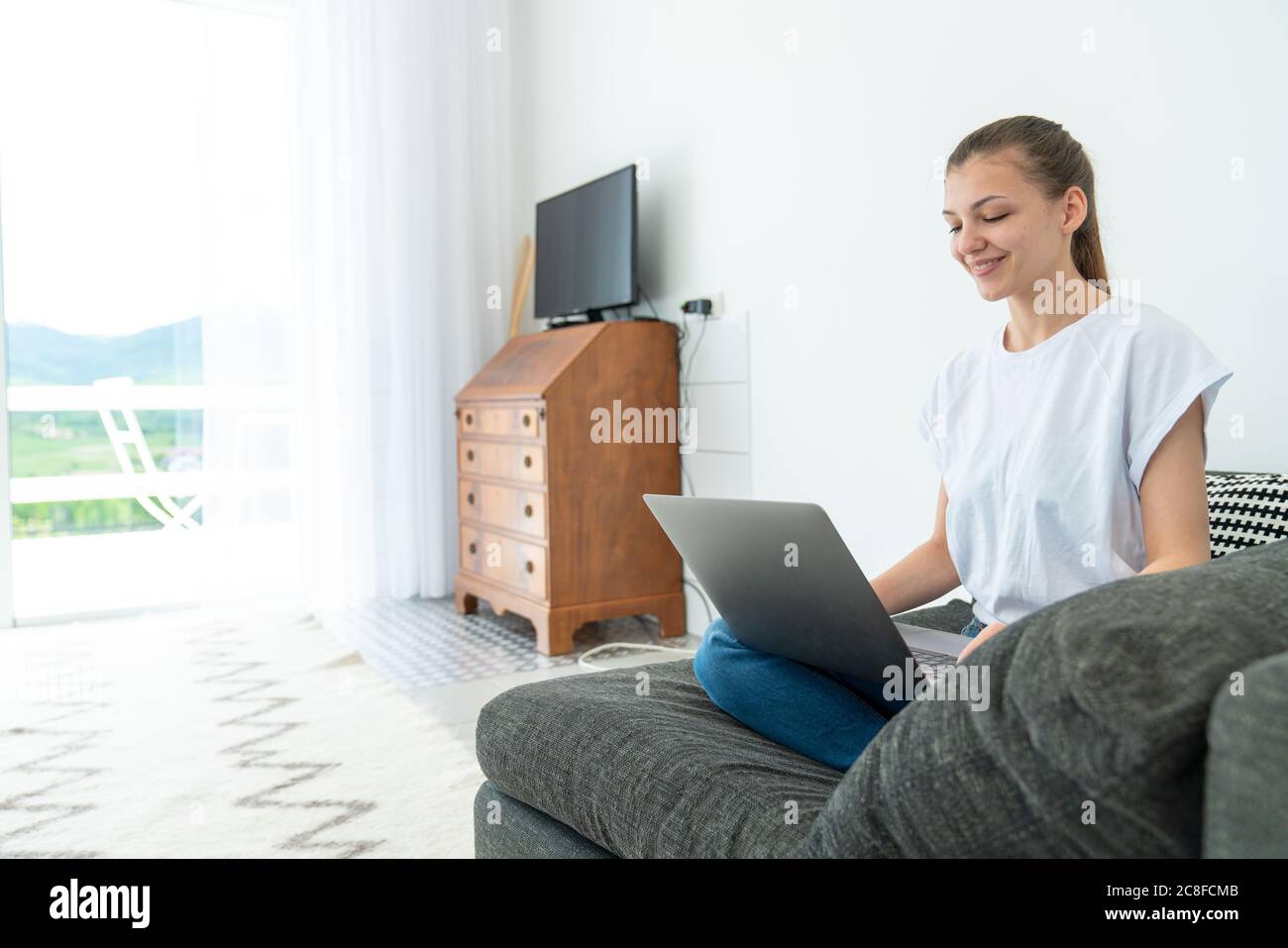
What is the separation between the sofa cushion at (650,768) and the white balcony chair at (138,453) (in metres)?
3.32

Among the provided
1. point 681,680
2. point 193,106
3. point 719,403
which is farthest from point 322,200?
point 681,680

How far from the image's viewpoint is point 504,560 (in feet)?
11.9

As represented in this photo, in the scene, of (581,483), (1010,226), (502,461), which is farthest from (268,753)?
(1010,226)

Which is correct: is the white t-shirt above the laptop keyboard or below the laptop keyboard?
above

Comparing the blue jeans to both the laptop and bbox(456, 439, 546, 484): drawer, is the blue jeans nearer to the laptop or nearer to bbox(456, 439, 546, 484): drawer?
the laptop

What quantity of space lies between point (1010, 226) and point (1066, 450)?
0.94ft

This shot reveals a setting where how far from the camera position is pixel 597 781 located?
1151mm

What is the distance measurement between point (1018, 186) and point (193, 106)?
373 cm

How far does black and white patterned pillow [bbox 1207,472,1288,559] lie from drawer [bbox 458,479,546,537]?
2.16 meters

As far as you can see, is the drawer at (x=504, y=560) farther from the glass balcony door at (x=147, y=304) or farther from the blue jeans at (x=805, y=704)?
the blue jeans at (x=805, y=704)

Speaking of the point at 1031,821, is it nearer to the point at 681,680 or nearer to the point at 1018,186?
the point at 681,680

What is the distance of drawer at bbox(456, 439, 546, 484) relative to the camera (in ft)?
11.0

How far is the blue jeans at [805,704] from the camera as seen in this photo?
1124 mm

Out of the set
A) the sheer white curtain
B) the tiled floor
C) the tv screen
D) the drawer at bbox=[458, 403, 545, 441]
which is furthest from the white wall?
the tiled floor
